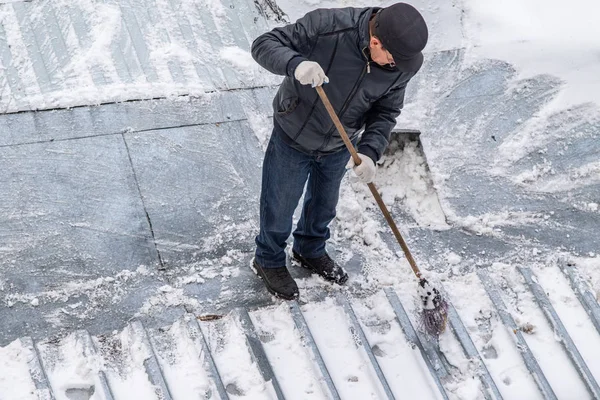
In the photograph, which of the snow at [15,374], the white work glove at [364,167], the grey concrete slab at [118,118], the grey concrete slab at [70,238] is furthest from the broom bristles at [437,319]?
the snow at [15,374]

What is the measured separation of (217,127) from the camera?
439cm

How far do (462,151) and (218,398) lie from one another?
2.18 m

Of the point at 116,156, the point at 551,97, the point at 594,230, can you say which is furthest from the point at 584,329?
the point at 116,156

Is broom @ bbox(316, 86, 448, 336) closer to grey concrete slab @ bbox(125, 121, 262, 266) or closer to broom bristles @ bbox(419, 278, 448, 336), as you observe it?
broom bristles @ bbox(419, 278, 448, 336)

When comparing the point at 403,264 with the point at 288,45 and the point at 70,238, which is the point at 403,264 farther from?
the point at 70,238

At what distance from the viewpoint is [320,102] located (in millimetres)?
3027

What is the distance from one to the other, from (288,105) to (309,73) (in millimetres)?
326

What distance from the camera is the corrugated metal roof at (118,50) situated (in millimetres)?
4375

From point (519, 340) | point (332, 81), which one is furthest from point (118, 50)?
point (519, 340)

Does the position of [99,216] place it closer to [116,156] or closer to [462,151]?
[116,156]

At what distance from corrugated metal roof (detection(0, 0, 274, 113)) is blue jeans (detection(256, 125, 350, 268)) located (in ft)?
4.33

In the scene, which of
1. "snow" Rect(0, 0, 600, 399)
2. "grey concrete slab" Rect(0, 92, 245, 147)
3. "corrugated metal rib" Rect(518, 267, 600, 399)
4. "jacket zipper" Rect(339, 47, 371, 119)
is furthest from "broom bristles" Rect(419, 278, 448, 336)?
"grey concrete slab" Rect(0, 92, 245, 147)

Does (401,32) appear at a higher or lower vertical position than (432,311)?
higher

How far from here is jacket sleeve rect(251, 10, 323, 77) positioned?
9.41ft
